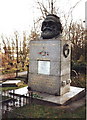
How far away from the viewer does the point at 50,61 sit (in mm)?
7797

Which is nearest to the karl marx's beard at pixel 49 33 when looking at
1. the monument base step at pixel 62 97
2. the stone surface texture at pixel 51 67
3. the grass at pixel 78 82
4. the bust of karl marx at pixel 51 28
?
the bust of karl marx at pixel 51 28

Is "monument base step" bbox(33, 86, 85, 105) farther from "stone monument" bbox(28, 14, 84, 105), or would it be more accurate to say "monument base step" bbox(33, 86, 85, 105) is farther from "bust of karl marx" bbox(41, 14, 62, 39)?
"bust of karl marx" bbox(41, 14, 62, 39)

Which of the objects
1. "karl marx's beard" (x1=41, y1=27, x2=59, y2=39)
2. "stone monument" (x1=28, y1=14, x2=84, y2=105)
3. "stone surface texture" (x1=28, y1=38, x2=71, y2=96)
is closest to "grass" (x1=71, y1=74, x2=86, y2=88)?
"stone monument" (x1=28, y1=14, x2=84, y2=105)

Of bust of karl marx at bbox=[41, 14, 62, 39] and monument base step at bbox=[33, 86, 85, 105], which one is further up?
bust of karl marx at bbox=[41, 14, 62, 39]

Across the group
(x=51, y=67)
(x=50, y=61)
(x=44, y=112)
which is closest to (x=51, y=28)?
(x=50, y=61)

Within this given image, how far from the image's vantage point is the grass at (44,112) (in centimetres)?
565

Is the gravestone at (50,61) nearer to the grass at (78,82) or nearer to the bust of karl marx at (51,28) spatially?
the bust of karl marx at (51,28)

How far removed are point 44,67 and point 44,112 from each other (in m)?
2.68

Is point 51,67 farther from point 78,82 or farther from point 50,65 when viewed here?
point 78,82

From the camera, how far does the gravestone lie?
301 inches

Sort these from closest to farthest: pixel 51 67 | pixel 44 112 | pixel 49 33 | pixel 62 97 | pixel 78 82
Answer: pixel 44 112, pixel 62 97, pixel 51 67, pixel 49 33, pixel 78 82

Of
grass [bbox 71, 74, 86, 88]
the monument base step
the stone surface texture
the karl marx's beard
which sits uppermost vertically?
the karl marx's beard

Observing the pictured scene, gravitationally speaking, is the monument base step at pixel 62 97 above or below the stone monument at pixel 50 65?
below

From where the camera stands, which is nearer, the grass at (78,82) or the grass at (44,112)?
the grass at (44,112)
